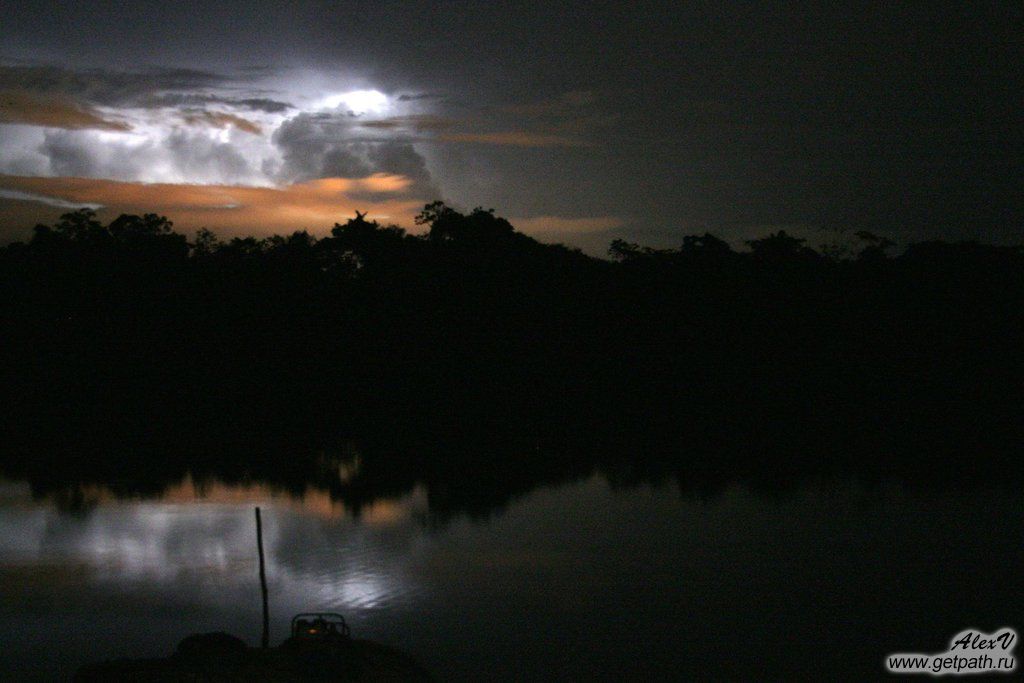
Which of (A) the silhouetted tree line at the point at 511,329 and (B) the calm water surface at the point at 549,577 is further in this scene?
(A) the silhouetted tree line at the point at 511,329

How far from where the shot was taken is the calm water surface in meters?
17.4

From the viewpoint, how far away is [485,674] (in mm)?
16344

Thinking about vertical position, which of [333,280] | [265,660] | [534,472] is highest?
[333,280]

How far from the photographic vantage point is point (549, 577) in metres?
21.6

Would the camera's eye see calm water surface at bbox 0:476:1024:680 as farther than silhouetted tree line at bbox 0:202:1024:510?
No

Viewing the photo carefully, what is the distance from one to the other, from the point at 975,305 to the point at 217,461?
122ft

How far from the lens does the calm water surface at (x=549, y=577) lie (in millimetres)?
17391

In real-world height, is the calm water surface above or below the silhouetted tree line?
below

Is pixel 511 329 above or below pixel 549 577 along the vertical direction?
above

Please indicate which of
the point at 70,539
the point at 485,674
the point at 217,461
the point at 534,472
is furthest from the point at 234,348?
the point at 485,674

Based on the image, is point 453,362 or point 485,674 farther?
point 453,362

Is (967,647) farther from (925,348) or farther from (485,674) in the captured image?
(925,348)

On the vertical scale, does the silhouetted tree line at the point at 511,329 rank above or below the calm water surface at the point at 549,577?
above

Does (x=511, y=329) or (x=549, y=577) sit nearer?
(x=549, y=577)
